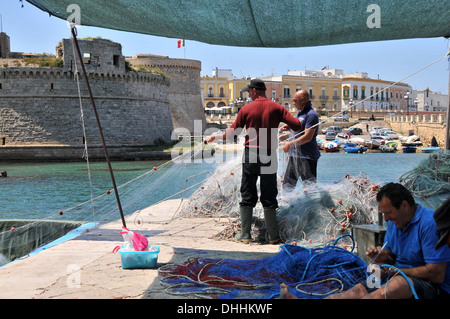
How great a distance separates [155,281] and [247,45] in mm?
2340

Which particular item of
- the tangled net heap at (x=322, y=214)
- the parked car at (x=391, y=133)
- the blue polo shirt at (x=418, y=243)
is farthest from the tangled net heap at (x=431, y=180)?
the parked car at (x=391, y=133)

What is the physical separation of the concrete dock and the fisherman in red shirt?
0.98ft

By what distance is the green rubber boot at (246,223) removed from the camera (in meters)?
5.04

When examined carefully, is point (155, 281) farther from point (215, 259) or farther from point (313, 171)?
point (313, 171)

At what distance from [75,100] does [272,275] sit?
34.6 meters

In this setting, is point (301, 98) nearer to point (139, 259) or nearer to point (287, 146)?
point (287, 146)

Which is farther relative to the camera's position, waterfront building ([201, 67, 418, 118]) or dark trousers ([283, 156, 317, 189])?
waterfront building ([201, 67, 418, 118])

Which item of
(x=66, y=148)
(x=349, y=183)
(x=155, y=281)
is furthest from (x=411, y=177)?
(x=66, y=148)

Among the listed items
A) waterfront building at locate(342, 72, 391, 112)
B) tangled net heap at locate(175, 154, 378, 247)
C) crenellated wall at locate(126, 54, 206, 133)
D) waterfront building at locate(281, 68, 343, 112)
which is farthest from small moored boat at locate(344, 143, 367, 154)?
tangled net heap at locate(175, 154, 378, 247)

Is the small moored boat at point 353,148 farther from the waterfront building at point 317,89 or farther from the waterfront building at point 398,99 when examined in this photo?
the waterfront building at point 398,99

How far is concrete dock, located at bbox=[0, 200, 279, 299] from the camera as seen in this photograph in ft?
11.4

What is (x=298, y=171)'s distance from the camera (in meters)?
5.96

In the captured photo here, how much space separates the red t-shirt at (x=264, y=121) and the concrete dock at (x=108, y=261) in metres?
1.08

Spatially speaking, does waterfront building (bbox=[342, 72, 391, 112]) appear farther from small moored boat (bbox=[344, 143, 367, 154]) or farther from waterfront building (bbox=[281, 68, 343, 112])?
small moored boat (bbox=[344, 143, 367, 154])
